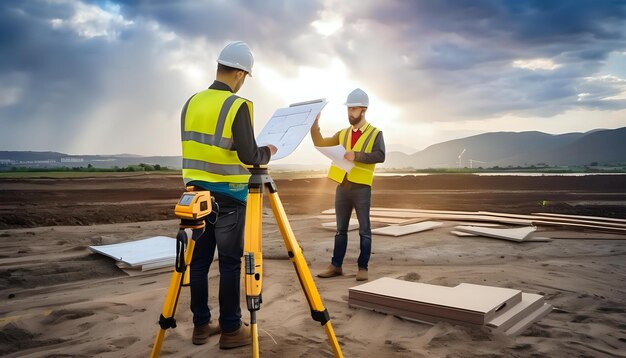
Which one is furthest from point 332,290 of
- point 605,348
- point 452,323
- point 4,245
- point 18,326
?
point 4,245

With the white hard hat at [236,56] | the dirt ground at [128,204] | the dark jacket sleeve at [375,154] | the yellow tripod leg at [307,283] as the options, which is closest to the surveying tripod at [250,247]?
the yellow tripod leg at [307,283]

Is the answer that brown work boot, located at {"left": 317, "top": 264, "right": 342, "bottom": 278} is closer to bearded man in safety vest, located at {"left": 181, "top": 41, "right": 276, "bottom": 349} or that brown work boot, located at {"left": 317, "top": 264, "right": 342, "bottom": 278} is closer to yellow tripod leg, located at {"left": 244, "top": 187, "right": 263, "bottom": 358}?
bearded man in safety vest, located at {"left": 181, "top": 41, "right": 276, "bottom": 349}

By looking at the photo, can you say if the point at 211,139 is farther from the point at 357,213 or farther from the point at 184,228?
the point at 357,213

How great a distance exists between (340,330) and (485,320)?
1.38m

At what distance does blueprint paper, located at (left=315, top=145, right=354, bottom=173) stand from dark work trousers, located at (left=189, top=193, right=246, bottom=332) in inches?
90.5

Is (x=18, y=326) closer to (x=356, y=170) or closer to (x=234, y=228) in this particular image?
(x=234, y=228)

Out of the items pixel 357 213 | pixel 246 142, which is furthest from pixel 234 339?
pixel 357 213

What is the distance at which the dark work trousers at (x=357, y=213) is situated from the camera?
19.6 ft

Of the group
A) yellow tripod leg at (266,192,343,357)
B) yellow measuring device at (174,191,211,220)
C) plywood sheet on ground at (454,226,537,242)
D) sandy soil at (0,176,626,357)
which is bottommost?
sandy soil at (0,176,626,357)

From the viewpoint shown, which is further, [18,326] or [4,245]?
[4,245]

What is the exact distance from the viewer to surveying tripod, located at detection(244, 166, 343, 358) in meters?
2.91

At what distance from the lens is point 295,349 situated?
3572 mm

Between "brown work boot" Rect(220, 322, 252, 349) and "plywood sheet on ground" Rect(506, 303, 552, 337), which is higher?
"brown work boot" Rect(220, 322, 252, 349)

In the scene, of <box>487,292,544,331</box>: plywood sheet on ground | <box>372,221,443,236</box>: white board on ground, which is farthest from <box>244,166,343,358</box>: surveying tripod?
<box>372,221,443,236</box>: white board on ground
